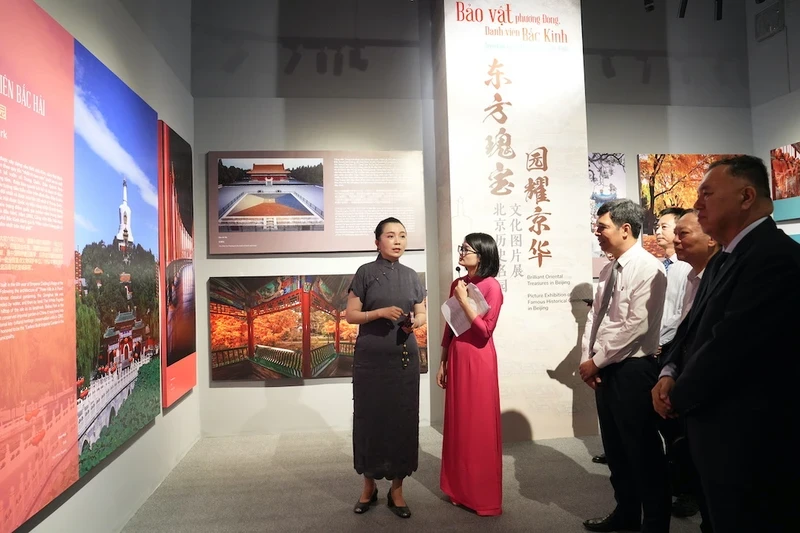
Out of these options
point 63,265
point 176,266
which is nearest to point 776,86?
point 176,266

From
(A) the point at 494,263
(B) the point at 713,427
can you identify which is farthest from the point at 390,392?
(B) the point at 713,427

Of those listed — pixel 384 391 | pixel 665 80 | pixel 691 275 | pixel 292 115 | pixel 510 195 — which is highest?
pixel 665 80

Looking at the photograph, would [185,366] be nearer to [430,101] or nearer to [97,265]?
[97,265]

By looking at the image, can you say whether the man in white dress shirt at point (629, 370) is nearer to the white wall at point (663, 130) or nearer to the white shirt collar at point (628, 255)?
the white shirt collar at point (628, 255)

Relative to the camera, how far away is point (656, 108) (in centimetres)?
497

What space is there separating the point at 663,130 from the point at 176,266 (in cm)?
489

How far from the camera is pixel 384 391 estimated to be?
→ 271 centimetres

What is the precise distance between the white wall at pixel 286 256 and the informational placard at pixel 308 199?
121 mm

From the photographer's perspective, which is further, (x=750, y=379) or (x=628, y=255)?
(x=628, y=255)

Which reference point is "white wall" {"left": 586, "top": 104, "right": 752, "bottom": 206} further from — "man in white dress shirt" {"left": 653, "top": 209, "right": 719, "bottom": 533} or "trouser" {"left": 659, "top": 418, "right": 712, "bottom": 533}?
"trouser" {"left": 659, "top": 418, "right": 712, "bottom": 533}

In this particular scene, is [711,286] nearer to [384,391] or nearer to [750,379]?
[750,379]

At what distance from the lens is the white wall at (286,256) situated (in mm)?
4309

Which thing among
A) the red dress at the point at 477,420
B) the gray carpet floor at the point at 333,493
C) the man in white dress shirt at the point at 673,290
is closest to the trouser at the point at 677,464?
the gray carpet floor at the point at 333,493

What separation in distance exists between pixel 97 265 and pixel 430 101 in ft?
11.0
